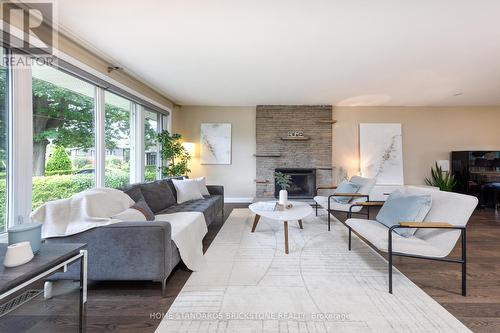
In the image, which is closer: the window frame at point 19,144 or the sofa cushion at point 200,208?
the window frame at point 19,144

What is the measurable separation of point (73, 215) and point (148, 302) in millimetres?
958

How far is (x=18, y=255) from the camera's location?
3.69 ft

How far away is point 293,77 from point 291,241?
271cm

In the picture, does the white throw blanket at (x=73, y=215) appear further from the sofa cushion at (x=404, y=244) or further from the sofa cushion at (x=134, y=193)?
the sofa cushion at (x=404, y=244)

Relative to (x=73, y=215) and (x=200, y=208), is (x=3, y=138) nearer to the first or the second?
(x=73, y=215)

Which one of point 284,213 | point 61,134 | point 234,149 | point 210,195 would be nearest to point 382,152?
point 234,149

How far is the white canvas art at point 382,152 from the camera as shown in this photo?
19.4 feet

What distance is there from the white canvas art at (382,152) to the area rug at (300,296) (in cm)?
362

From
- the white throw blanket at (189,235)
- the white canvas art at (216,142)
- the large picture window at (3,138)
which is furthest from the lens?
the white canvas art at (216,142)

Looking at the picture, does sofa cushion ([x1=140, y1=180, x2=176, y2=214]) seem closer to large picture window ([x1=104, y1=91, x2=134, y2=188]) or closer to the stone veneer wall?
large picture window ([x1=104, y1=91, x2=134, y2=188])

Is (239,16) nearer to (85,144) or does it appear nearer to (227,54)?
(227,54)

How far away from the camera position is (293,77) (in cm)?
395

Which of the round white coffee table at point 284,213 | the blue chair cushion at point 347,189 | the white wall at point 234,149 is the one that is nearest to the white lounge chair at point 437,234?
the round white coffee table at point 284,213

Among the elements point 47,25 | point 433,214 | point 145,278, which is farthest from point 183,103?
point 433,214
